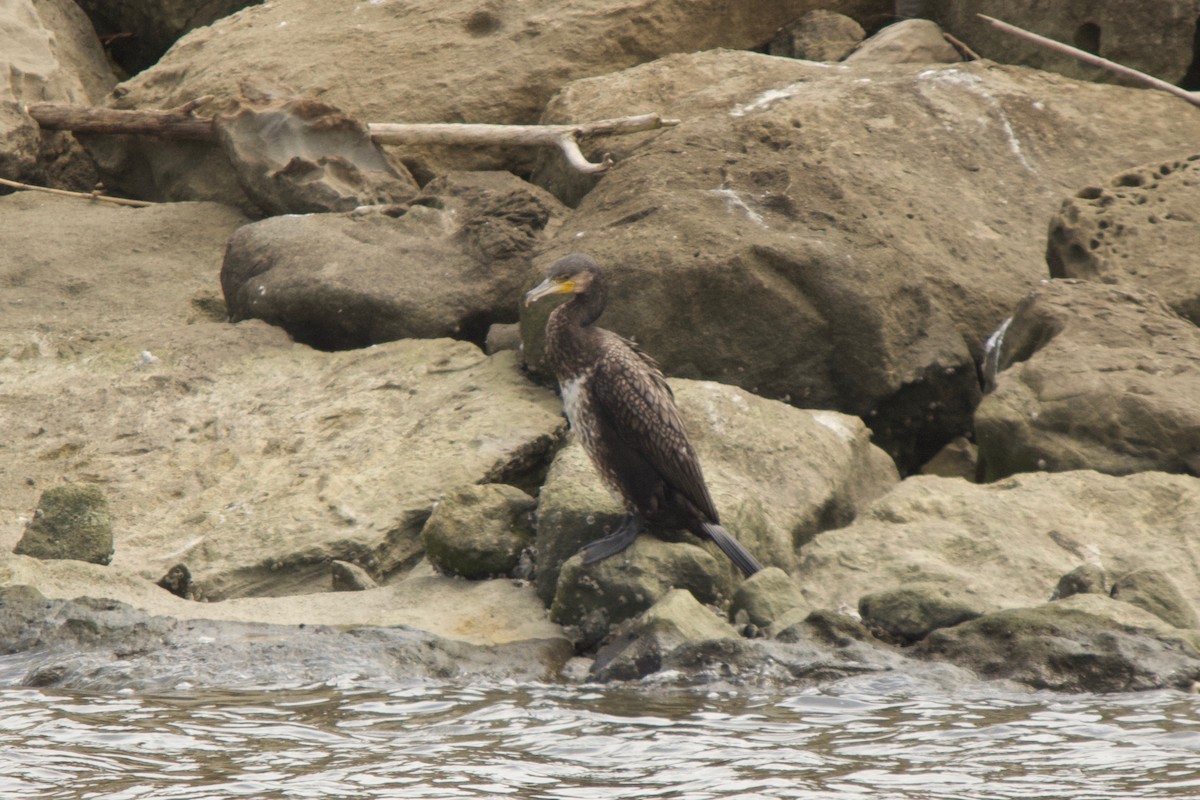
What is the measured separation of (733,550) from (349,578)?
1.57 meters

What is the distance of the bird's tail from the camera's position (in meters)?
5.71

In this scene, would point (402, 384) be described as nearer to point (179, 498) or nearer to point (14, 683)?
point (179, 498)

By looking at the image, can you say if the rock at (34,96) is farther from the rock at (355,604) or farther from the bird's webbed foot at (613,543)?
the bird's webbed foot at (613,543)

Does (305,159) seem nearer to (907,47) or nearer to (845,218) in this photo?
(845,218)

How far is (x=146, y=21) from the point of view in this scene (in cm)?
1291

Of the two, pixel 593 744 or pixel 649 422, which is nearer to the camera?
pixel 593 744

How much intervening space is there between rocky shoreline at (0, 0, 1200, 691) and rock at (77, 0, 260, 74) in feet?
6.89

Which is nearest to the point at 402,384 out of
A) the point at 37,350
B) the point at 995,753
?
the point at 37,350

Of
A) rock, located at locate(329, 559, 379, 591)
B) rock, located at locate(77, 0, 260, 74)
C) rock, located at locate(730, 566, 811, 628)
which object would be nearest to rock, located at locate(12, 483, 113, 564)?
rock, located at locate(329, 559, 379, 591)

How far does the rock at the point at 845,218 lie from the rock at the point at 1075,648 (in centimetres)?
227

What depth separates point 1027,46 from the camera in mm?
10336

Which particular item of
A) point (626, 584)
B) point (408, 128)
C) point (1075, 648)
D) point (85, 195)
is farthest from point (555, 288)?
point (85, 195)

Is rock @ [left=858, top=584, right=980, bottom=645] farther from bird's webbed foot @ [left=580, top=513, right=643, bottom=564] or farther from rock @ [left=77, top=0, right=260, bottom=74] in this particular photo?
rock @ [left=77, top=0, right=260, bottom=74]

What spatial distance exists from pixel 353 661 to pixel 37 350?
368 cm
